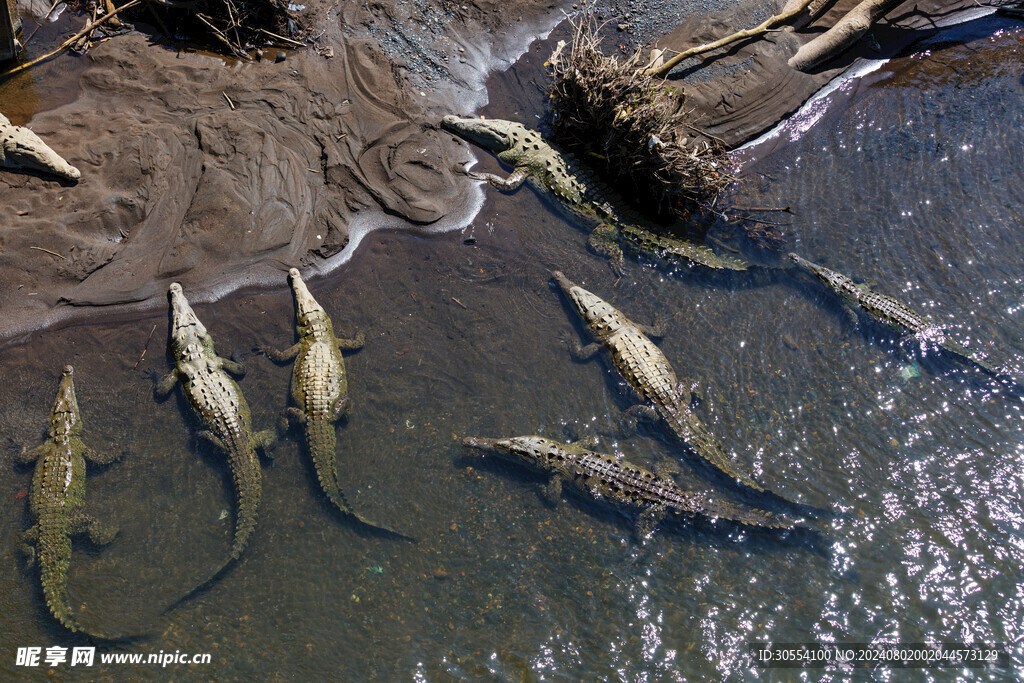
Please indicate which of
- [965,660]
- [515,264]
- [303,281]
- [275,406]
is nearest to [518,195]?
[515,264]

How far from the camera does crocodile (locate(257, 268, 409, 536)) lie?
4.91 metres

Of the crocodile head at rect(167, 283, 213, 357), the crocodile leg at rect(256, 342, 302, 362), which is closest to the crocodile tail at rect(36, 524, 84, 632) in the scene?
the crocodile head at rect(167, 283, 213, 357)

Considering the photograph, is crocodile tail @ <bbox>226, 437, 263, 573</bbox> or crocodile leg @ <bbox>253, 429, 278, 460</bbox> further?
crocodile leg @ <bbox>253, 429, 278, 460</bbox>

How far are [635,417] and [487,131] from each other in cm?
405

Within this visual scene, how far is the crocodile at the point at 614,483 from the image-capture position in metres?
4.84

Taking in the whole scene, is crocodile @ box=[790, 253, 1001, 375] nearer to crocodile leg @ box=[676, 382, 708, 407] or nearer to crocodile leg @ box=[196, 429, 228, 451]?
crocodile leg @ box=[676, 382, 708, 407]

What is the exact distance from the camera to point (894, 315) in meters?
5.83

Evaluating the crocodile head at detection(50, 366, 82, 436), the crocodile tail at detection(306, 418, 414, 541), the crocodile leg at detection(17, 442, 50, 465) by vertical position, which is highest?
the crocodile tail at detection(306, 418, 414, 541)

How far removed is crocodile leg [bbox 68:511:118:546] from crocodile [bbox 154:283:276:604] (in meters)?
0.98

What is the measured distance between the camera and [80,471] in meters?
4.89

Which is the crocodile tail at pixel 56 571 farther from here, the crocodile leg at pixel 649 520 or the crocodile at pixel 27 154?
the crocodile leg at pixel 649 520

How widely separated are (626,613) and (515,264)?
366 cm

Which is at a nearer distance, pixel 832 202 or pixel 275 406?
pixel 275 406

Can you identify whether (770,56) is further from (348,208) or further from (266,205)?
(266,205)
